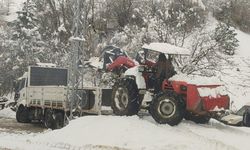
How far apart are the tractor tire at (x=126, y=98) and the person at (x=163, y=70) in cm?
80

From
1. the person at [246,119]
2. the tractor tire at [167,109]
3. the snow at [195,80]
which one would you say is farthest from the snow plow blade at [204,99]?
the person at [246,119]

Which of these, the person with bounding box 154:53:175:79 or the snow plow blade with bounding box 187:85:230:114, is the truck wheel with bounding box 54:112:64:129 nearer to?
the person with bounding box 154:53:175:79

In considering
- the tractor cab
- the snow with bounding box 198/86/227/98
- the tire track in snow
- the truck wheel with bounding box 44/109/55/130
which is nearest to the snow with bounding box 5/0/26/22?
the truck wheel with bounding box 44/109/55/130

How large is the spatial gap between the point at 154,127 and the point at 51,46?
25788 mm

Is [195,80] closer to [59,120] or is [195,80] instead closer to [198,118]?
[198,118]

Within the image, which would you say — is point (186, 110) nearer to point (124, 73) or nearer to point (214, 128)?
point (214, 128)

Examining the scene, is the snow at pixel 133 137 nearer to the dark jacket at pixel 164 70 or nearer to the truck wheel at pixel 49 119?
the dark jacket at pixel 164 70

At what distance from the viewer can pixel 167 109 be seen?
15.9 metres

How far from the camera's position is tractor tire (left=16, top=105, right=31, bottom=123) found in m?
24.7

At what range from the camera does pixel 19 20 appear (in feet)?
134

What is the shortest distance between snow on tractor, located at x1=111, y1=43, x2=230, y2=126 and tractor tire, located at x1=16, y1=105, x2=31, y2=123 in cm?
850

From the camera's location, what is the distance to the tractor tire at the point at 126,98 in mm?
16859

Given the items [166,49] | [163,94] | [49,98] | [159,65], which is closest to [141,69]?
[159,65]

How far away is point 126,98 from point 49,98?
239 inches
